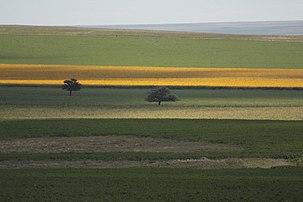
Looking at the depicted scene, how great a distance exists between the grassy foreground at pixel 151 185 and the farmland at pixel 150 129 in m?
0.03

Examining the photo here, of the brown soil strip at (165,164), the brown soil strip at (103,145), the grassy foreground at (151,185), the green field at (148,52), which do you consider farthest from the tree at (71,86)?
the grassy foreground at (151,185)

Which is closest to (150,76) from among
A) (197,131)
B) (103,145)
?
(197,131)

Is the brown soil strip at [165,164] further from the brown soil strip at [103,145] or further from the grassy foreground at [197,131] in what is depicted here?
the brown soil strip at [103,145]

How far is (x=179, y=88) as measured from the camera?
5931cm

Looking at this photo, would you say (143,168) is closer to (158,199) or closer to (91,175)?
(91,175)

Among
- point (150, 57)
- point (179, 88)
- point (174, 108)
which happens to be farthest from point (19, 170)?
point (150, 57)

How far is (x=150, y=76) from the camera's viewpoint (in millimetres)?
66750

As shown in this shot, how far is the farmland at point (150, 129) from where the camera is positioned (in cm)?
2202

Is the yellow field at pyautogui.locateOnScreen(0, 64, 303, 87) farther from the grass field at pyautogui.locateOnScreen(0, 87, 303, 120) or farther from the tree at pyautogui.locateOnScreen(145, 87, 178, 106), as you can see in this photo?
the tree at pyautogui.locateOnScreen(145, 87, 178, 106)

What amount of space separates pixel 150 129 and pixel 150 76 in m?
29.7

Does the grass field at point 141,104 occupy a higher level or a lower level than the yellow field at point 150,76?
lower

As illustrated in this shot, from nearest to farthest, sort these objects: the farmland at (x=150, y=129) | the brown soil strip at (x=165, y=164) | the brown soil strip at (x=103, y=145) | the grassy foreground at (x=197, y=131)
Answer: the farmland at (x=150, y=129)
the brown soil strip at (x=165, y=164)
the grassy foreground at (x=197, y=131)
the brown soil strip at (x=103, y=145)

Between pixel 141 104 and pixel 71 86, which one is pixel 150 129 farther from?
pixel 71 86

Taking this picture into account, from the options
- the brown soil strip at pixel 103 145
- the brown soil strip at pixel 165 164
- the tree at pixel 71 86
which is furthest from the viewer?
the tree at pixel 71 86
